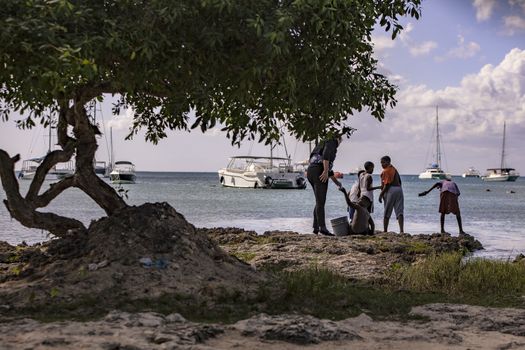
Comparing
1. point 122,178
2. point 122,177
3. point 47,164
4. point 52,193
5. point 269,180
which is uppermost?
point 47,164

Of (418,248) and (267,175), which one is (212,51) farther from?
(267,175)

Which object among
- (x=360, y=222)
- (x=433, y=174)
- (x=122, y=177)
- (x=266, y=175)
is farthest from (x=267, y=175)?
(x=433, y=174)

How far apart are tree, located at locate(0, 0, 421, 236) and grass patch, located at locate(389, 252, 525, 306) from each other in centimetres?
245

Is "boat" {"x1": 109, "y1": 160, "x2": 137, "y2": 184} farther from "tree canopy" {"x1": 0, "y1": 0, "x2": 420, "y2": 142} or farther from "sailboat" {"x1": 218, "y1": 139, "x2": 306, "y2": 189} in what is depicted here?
"tree canopy" {"x1": 0, "y1": 0, "x2": 420, "y2": 142}

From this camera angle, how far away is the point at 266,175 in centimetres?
7662

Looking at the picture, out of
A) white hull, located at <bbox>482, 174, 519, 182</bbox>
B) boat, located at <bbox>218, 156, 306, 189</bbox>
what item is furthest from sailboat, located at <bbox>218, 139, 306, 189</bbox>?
white hull, located at <bbox>482, 174, 519, 182</bbox>

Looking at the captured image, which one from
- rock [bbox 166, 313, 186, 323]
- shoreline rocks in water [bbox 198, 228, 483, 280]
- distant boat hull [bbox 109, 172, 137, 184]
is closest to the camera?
rock [bbox 166, 313, 186, 323]

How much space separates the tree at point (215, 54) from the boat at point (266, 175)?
64.8 metres

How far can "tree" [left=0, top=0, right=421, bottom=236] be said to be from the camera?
7438 mm

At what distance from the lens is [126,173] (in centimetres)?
10069

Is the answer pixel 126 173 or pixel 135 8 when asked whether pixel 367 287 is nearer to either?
pixel 135 8

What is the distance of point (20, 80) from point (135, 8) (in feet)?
5.04

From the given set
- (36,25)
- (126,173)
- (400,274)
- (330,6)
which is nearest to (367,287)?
(400,274)

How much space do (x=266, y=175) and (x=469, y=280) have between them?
6665cm
